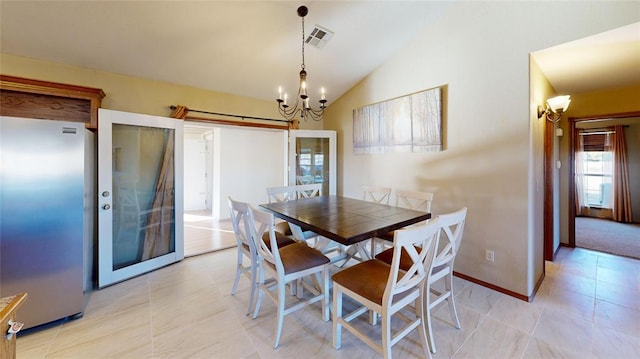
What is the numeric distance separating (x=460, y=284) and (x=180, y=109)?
12.7 feet

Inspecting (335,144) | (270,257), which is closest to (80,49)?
(270,257)

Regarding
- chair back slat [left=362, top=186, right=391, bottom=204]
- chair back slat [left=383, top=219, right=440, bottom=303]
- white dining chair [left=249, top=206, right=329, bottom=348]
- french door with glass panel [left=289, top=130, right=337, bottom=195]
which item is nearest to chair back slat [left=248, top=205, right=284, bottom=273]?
white dining chair [left=249, top=206, right=329, bottom=348]

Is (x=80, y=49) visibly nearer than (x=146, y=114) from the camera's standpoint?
Yes

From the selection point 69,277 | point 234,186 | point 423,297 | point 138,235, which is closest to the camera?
point 423,297

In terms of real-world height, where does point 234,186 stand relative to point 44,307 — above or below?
above

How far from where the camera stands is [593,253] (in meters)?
3.49

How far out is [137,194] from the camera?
297 centimetres

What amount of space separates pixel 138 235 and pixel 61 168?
4.20 ft

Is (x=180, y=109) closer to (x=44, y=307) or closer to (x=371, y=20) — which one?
(x=44, y=307)

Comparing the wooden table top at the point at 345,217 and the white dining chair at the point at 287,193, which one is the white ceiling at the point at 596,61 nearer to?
the wooden table top at the point at 345,217

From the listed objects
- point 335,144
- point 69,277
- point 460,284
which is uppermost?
point 335,144

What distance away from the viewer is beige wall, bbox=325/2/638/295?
7.26 feet

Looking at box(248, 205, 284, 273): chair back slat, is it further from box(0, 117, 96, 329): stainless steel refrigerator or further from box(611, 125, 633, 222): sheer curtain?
box(611, 125, 633, 222): sheer curtain

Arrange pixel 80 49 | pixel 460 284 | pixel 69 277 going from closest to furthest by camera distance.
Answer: pixel 69 277
pixel 80 49
pixel 460 284
